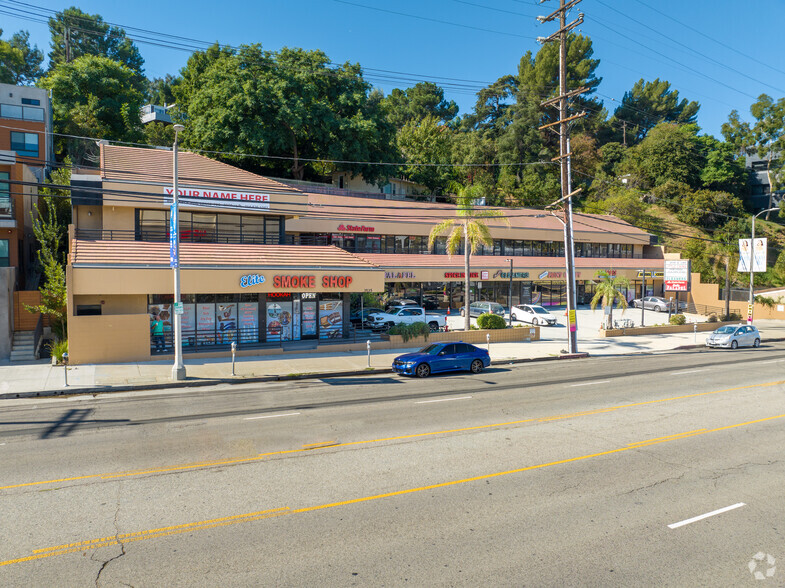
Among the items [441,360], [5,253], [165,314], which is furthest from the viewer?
[5,253]

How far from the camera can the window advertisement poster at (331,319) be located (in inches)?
1169

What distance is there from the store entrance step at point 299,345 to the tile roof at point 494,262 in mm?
11915

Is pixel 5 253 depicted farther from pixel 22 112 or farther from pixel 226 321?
pixel 22 112

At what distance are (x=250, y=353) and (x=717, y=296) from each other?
161 ft

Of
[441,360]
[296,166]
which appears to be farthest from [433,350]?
[296,166]

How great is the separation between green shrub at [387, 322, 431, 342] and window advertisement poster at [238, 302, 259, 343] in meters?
7.34

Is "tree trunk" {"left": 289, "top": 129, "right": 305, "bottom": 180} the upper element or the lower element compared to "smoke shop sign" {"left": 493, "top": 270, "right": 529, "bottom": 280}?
upper

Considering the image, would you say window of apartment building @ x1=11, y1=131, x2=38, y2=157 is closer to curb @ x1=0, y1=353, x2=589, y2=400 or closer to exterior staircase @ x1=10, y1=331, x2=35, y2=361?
exterior staircase @ x1=10, y1=331, x2=35, y2=361

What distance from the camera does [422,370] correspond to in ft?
72.9

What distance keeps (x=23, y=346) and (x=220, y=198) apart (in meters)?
11.2

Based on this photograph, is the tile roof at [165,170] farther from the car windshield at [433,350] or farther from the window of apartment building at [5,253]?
the car windshield at [433,350]

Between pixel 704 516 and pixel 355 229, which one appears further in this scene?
pixel 355 229

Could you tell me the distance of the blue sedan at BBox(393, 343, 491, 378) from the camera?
874 inches

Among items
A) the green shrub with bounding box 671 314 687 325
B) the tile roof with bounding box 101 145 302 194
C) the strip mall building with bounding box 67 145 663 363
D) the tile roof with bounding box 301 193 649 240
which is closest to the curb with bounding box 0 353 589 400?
the strip mall building with bounding box 67 145 663 363
